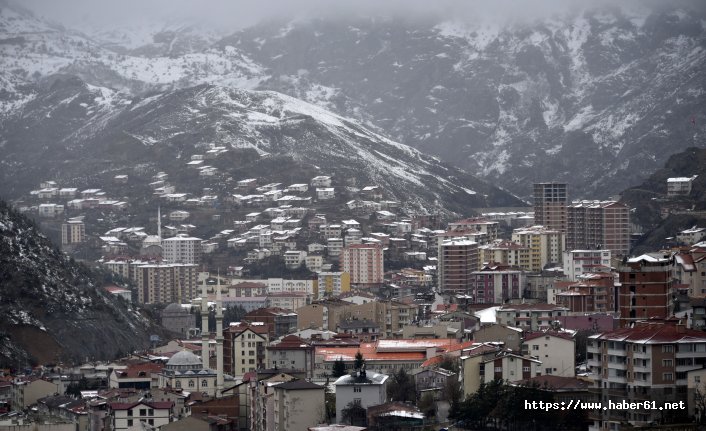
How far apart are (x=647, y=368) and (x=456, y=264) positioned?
80.2 meters

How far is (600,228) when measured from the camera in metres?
162

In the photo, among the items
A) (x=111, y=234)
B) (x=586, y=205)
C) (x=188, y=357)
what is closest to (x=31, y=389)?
(x=188, y=357)

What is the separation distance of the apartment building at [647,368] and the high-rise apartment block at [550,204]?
103 m

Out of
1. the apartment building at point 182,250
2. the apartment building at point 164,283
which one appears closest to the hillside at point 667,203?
the apartment building at point 164,283

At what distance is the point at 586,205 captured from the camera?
173m

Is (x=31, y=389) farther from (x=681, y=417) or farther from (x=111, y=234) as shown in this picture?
(x=111, y=234)

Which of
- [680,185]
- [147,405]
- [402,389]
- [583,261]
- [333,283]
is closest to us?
[147,405]

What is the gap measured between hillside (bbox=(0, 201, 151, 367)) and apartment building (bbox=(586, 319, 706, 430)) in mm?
44378

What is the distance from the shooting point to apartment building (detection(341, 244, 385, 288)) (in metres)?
163

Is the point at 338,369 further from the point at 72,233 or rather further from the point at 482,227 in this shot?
the point at 72,233

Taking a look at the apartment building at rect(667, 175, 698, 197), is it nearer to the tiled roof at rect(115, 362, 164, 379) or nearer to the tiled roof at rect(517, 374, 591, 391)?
the tiled roof at rect(115, 362, 164, 379)

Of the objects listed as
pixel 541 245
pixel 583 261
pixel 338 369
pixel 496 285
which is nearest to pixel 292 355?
pixel 338 369

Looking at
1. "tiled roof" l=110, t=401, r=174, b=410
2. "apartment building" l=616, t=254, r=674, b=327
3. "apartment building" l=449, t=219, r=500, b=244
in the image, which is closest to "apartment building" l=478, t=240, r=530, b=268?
"apartment building" l=449, t=219, r=500, b=244

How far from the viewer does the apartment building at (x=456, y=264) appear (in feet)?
484
